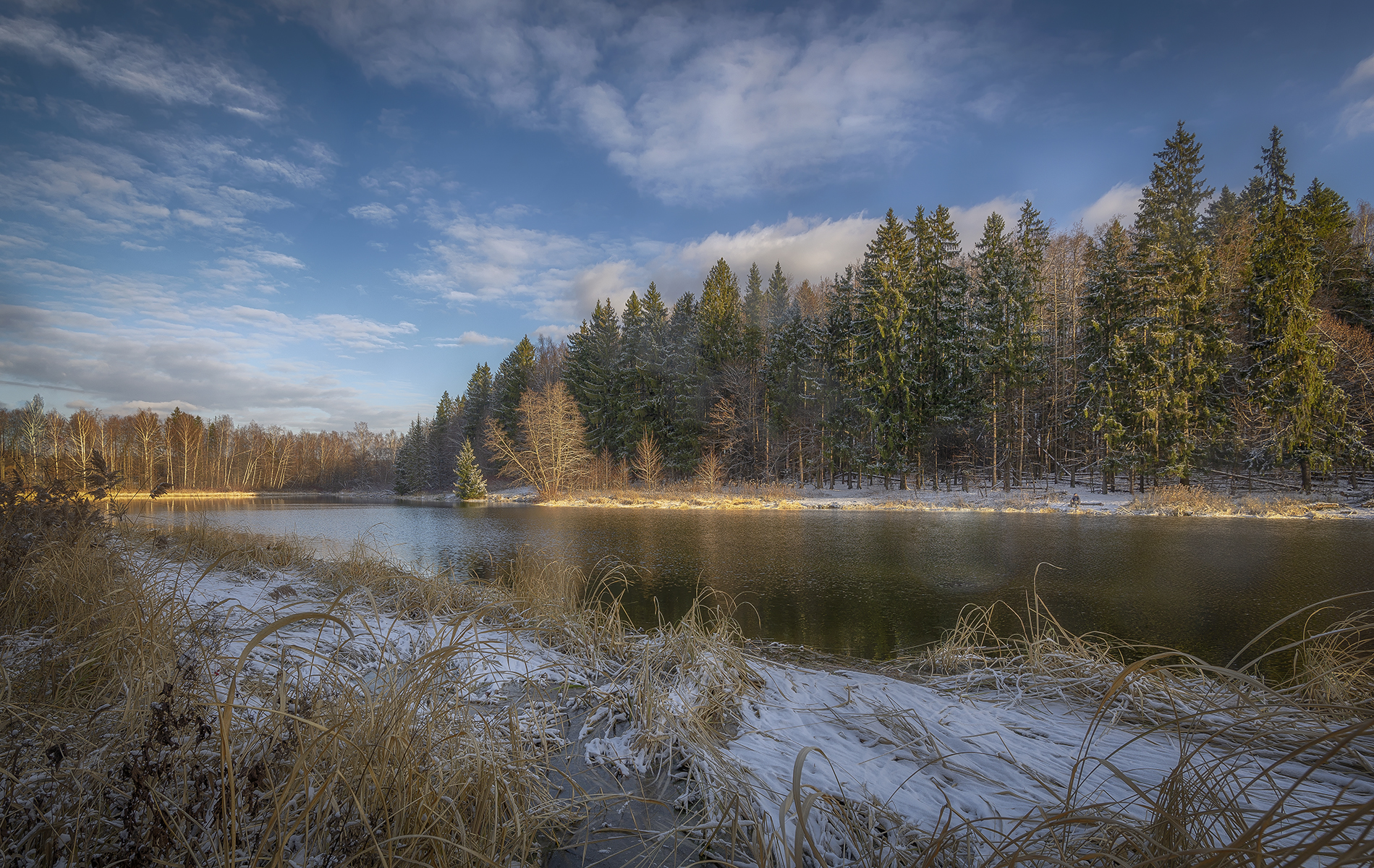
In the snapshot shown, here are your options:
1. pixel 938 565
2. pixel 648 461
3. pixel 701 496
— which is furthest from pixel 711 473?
pixel 938 565

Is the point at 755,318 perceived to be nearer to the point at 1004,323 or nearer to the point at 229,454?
the point at 1004,323

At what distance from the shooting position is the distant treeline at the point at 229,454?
37.6 metres

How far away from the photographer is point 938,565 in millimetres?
11258

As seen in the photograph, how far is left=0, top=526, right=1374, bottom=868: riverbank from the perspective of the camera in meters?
1.55

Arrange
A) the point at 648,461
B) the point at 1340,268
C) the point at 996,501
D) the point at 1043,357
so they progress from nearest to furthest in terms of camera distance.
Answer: the point at 996,501, the point at 1340,268, the point at 1043,357, the point at 648,461

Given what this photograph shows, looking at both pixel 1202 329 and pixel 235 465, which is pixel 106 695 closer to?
pixel 1202 329

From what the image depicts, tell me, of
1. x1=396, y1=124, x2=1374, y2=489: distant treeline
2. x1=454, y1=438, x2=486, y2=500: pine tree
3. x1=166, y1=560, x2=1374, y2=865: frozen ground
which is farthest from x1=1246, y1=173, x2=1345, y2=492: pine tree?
x1=454, y1=438, x2=486, y2=500: pine tree

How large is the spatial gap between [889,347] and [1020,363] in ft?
20.0

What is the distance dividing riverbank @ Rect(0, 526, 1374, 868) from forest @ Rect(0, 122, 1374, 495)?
12280 millimetres

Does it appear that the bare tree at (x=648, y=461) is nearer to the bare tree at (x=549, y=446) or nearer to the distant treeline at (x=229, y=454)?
the bare tree at (x=549, y=446)

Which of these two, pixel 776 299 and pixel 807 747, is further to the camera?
pixel 776 299

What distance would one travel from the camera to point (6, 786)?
1530mm

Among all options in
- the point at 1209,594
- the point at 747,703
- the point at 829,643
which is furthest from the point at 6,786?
the point at 1209,594

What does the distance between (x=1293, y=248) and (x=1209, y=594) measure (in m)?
21.9
